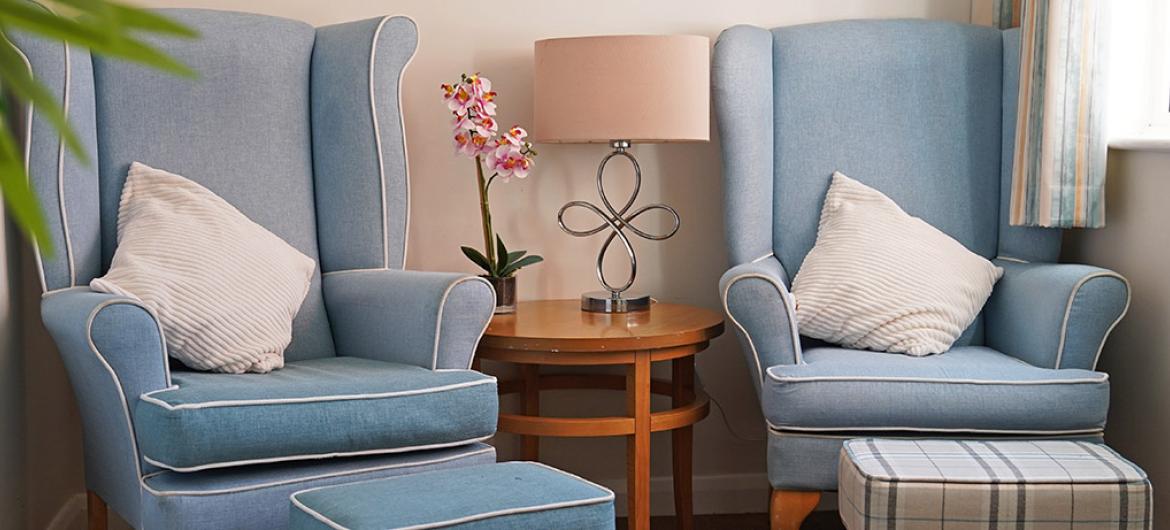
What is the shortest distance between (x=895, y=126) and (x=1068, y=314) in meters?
0.70

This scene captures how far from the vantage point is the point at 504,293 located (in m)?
2.74

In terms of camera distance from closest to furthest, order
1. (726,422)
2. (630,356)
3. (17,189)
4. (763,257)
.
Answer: (17,189)
(630,356)
(763,257)
(726,422)

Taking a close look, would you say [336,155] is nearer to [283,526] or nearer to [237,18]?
[237,18]

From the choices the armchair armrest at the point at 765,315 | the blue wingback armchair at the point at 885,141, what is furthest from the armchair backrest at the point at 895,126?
the armchair armrest at the point at 765,315

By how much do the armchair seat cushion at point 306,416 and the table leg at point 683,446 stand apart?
71 centimetres

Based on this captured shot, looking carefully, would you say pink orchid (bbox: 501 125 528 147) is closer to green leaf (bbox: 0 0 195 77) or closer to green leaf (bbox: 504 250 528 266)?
green leaf (bbox: 504 250 528 266)

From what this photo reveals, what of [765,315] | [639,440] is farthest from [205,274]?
[765,315]

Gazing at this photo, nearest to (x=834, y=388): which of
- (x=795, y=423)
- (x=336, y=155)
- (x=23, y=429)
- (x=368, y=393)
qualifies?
(x=795, y=423)

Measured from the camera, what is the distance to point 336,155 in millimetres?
2668

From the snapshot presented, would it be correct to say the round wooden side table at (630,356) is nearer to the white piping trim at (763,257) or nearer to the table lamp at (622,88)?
the white piping trim at (763,257)

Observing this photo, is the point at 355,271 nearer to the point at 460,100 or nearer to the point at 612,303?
the point at 460,100

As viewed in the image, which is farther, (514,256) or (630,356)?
(514,256)

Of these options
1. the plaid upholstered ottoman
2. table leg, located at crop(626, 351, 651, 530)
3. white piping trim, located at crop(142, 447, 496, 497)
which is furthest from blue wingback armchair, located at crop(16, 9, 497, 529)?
the plaid upholstered ottoman

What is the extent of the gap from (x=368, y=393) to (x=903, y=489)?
90cm
